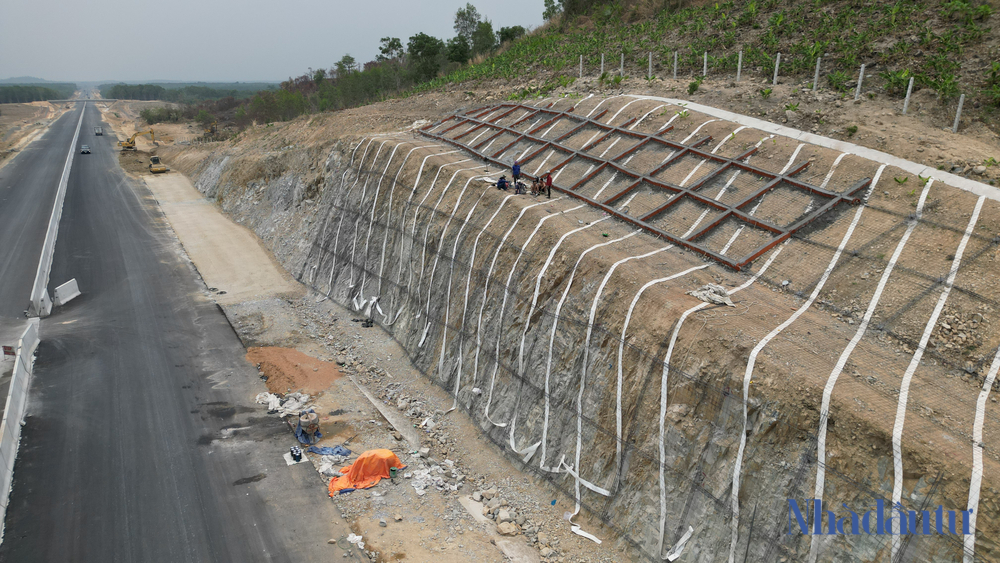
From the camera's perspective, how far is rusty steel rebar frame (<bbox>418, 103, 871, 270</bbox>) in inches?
585

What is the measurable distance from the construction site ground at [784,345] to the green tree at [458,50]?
3108cm

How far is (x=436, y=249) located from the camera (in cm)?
2072

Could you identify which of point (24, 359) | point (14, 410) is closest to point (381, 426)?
point (14, 410)

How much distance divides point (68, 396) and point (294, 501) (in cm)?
956

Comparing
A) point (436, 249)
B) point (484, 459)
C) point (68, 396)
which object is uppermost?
point (436, 249)

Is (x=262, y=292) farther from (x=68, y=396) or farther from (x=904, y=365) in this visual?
(x=904, y=365)

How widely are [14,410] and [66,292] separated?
11.0m

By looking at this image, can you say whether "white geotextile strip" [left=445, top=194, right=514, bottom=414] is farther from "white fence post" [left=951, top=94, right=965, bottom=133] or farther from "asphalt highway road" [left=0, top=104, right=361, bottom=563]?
"white fence post" [left=951, top=94, right=965, bottom=133]

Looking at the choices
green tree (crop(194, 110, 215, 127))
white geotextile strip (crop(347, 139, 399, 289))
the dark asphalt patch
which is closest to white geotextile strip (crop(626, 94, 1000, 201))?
white geotextile strip (crop(347, 139, 399, 289))

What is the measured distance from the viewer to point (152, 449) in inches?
574

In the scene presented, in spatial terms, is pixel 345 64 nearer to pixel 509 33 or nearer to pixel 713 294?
pixel 509 33

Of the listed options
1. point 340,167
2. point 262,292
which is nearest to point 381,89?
point 340,167

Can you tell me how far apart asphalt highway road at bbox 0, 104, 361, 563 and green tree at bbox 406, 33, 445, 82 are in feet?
109

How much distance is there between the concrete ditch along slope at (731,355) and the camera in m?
9.00
